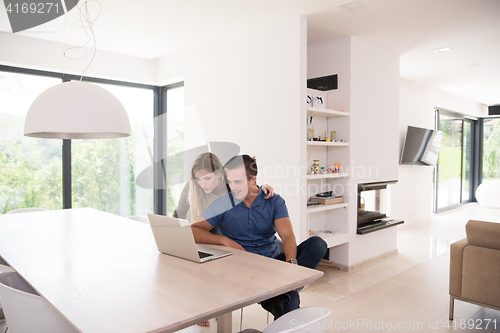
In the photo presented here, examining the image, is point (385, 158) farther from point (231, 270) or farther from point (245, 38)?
point (231, 270)

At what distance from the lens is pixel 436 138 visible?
→ 262 inches

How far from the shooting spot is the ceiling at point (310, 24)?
312 cm

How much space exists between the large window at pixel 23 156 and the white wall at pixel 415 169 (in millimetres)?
5058

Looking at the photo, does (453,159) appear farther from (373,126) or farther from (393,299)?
(393,299)

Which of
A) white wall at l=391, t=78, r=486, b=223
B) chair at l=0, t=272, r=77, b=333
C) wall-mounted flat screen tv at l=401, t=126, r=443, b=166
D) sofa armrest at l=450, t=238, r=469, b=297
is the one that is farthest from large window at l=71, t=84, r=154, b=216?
wall-mounted flat screen tv at l=401, t=126, r=443, b=166

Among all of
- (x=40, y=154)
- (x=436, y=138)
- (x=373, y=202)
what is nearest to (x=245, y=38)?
(x=373, y=202)

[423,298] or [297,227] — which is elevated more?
[297,227]

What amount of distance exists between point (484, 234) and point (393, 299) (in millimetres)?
968

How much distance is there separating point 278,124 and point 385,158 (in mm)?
1659

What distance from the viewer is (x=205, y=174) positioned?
2213mm

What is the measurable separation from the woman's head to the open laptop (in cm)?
47

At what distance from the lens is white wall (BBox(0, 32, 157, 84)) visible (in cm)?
391

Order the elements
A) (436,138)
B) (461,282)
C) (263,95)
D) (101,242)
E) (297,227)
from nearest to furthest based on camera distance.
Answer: (101,242), (461,282), (297,227), (263,95), (436,138)

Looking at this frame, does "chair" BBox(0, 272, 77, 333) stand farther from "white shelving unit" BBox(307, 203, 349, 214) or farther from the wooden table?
"white shelving unit" BBox(307, 203, 349, 214)
